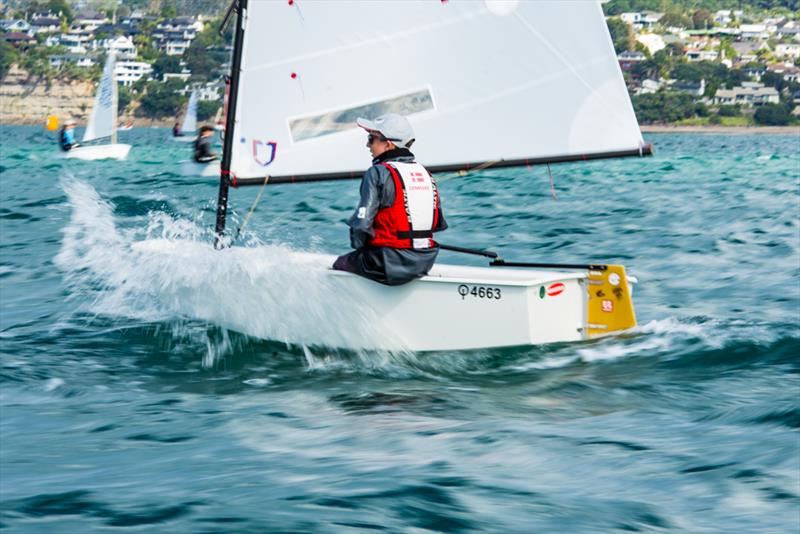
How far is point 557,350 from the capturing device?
622 centimetres

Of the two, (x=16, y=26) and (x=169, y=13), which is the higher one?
(x=169, y=13)

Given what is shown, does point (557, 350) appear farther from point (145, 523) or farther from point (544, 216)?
point (544, 216)

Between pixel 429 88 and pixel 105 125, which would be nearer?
pixel 429 88

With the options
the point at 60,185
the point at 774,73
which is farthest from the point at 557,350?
the point at 774,73

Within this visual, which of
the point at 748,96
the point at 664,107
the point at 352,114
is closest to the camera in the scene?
the point at 352,114

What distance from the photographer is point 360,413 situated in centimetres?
517

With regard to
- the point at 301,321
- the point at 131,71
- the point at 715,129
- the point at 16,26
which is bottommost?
the point at 301,321

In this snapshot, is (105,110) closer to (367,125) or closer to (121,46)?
(367,125)

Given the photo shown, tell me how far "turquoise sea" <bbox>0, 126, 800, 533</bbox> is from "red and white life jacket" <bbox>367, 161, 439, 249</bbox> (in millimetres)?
576

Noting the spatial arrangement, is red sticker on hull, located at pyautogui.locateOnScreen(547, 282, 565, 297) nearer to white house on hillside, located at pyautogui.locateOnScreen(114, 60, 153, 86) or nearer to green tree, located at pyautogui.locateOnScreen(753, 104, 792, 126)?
green tree, located at pyautogui.locateOnScreen(753, 104, 792, 126)

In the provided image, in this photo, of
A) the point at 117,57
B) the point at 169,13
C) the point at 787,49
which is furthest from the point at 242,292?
the point at 169,13

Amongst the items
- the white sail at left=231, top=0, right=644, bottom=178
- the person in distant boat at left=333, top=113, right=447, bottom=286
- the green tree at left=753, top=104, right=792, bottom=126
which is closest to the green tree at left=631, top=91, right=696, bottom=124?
the green tree at left=753, top=104, right=792, bottom=126

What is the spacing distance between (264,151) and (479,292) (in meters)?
1.78

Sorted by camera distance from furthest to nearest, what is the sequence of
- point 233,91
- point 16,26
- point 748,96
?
point 16,26 < point 748,96 < point 233,91
